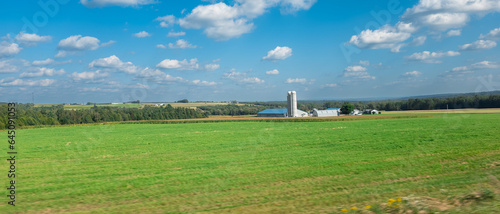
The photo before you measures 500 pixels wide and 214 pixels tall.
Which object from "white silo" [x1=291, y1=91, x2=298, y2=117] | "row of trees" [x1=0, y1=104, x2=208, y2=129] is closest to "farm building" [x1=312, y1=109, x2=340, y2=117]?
"white silo" [x1=291, y1=91, x2=298, y2=117]

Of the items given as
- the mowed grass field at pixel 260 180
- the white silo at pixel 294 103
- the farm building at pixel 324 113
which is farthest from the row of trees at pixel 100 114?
the mowed grass field at pixel 260 180

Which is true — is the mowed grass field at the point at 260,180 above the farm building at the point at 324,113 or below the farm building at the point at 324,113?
below

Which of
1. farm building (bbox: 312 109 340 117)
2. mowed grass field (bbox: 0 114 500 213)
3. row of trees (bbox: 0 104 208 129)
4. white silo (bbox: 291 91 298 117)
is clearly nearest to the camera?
mowed grass field (bbox: 0 114 500 213)

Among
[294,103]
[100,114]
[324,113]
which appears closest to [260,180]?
[100,114]

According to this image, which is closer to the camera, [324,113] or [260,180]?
[260,180]

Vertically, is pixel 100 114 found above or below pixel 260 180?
above

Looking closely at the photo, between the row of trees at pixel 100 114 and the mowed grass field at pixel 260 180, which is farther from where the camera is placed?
the row of trees at pixel 100 114

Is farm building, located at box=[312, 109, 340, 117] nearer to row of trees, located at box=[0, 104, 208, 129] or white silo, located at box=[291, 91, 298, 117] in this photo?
white silo, located at box=[291, 91, 298, 117]

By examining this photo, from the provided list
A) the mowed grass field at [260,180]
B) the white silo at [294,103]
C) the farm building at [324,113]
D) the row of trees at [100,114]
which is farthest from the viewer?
the farm building at [324,113]

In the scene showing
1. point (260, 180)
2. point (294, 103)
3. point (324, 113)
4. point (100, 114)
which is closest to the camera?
point (260, 180)

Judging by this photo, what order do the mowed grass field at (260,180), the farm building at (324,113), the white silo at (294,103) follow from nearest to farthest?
the mowed grass field at (260,180) → the white silo at (294,103) → the farm building at (324,113)

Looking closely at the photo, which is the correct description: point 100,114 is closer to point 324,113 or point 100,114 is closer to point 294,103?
Answer: point 294,103

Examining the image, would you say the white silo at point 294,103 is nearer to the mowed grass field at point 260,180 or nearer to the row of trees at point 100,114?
the row of trees at point 100,114

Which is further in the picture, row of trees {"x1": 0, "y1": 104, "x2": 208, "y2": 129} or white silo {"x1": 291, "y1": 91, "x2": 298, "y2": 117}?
white silo {"x1": 291, "y1": 91, "x2": 298, "y2": 117}
